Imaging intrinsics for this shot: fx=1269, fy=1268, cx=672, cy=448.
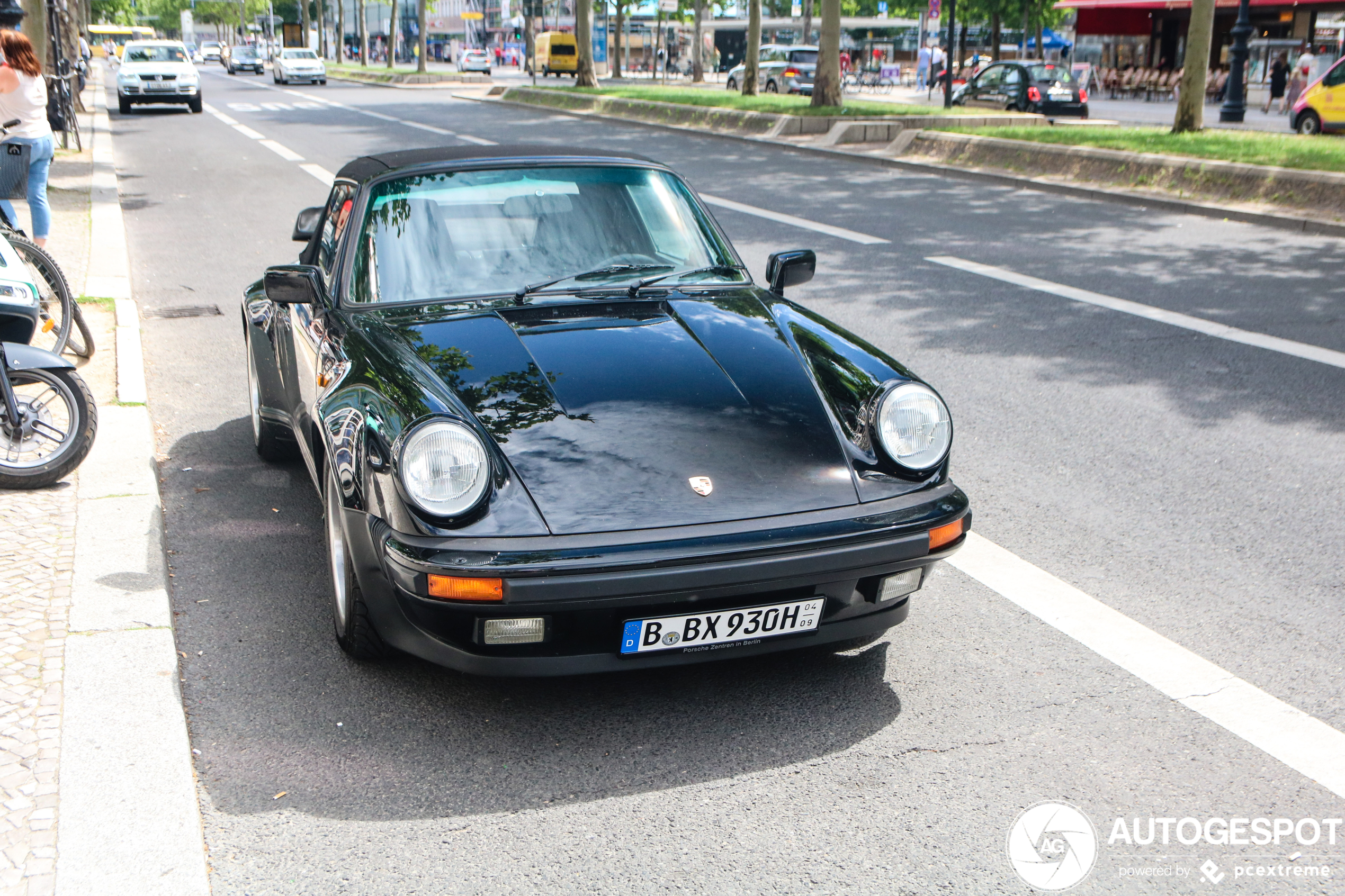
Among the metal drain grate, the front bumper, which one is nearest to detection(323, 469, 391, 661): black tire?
the front bumper

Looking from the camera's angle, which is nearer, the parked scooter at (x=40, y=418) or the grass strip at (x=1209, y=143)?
the parked scooter at (x=40, y=418)

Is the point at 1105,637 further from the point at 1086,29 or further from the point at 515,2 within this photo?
the point at 515,2

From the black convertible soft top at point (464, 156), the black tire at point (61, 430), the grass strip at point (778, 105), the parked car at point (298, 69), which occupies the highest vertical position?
the parked car at point (298, 69)

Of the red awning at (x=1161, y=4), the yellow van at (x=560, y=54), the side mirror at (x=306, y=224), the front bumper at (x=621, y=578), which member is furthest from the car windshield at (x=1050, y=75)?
the yellow van at (x=560, y=54)

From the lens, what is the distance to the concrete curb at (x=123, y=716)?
2.65 meters

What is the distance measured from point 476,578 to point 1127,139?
52.9 feet

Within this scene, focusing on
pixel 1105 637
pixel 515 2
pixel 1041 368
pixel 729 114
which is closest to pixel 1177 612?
pixel 1105 637

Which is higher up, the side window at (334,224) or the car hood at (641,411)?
the side window at (334,224)

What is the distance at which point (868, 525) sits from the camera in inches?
127

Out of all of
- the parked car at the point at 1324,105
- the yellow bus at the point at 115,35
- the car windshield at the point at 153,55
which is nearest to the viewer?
the parked car at the point at 1324,105

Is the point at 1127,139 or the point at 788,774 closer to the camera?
the point at 788,774

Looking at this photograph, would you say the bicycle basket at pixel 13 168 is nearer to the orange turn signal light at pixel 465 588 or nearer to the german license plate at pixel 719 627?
the orange turn signal light at pixel 465 588

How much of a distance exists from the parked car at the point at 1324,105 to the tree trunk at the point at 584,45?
19.2 metres

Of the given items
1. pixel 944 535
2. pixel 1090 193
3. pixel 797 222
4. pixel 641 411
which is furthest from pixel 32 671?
pixel 1090 193
